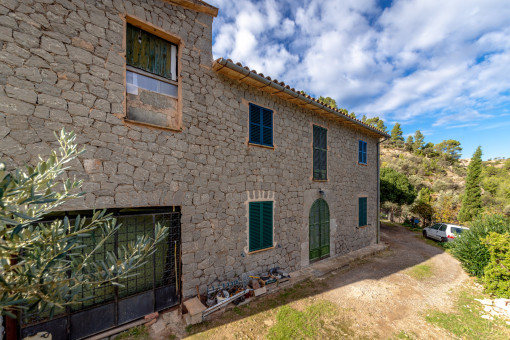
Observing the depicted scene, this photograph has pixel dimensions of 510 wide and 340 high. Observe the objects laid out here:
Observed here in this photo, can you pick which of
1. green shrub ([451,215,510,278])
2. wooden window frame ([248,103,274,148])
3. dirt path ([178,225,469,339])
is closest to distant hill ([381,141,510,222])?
green shrub ([451,215,510,278])

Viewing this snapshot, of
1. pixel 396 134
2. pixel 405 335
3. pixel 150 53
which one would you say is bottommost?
pixel 405 335

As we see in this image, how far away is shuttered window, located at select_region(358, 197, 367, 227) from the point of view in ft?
31.3

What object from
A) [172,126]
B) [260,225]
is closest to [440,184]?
[260,225]

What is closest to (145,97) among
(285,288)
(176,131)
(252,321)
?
(176,131)

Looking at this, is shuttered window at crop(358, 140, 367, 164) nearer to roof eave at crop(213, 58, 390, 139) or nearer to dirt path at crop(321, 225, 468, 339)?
roof eave at crop(213, 58, 390, 139)

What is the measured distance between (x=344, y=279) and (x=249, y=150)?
206 inches

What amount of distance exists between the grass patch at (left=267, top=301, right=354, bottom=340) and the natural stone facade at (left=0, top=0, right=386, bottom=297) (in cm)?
154

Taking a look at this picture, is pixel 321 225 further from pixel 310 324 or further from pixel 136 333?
pixel 136 333

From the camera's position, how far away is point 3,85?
3.02 metres

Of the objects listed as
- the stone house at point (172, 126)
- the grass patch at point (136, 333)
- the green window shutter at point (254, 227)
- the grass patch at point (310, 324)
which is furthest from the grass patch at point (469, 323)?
the grass patch at point (136, 333)

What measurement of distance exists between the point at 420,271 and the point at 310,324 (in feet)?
19.3

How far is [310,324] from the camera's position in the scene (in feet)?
14.4

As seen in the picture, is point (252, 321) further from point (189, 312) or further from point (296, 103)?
point (296, 103)

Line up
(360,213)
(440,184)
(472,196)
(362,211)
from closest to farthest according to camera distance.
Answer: (360,213), (362,211), (472,196), (440,184)
